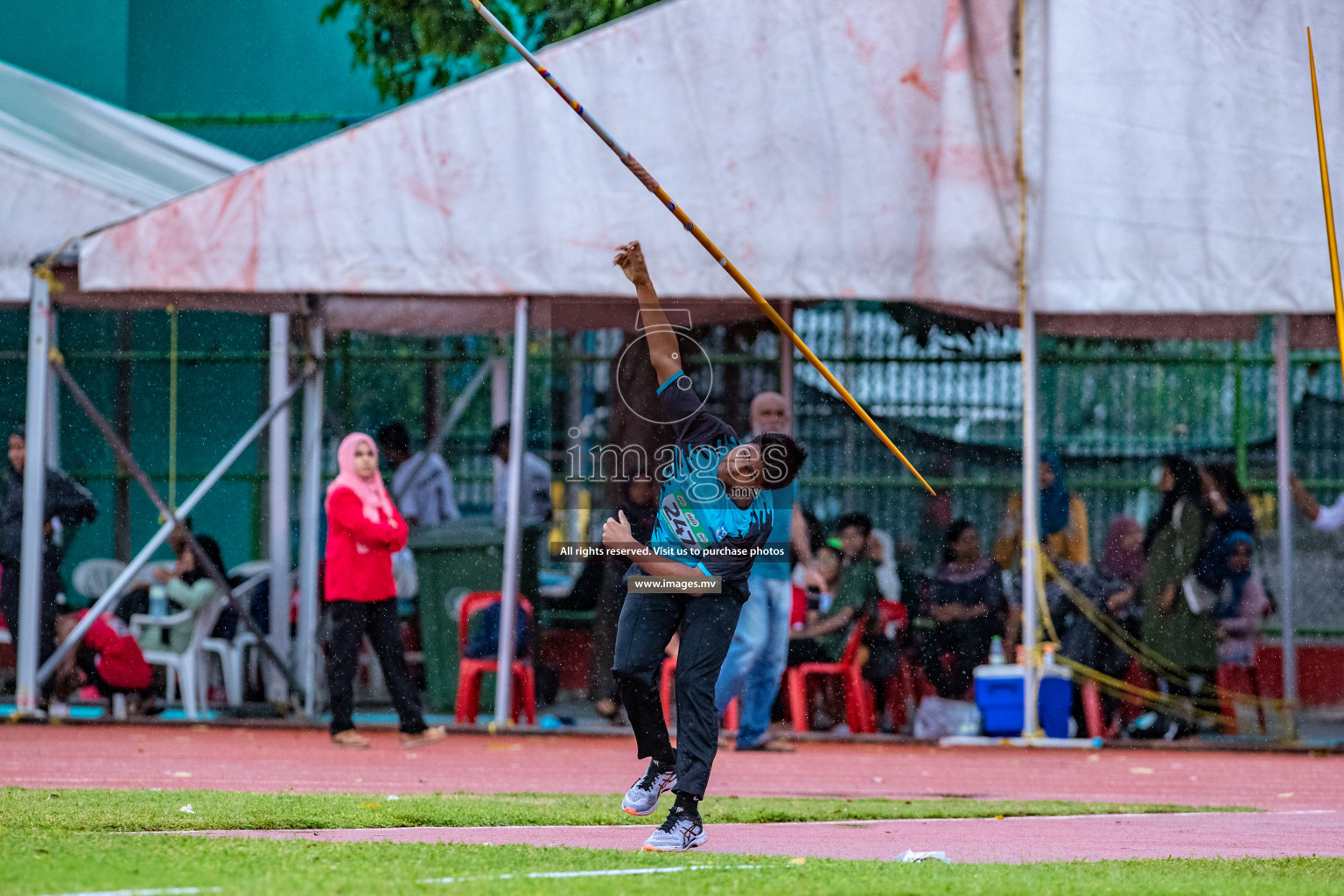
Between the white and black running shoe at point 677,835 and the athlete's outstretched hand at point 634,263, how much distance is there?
1.84m

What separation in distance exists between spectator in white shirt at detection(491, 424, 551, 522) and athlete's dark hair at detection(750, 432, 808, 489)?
539cm

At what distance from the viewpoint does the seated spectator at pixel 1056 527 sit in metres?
11.7

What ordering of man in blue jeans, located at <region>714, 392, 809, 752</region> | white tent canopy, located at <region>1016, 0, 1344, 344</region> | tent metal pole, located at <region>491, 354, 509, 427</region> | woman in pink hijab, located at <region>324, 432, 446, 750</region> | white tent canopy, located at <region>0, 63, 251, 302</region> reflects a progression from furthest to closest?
tent metal pole, located at <region>491, 354, 509, 427</region>, white tent canopy, located at <region>0, 63, 251, 302</region>, white tent canopy, located at <region>1016, 0, 1344, 344</region>, woman in pink hijab, located at <region>324, 432, 446, 750</region>, man in blue jeans, located at <region>714, 392, 809, 752</region>

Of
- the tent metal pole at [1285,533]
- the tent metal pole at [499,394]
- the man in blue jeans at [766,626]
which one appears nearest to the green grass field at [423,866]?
the man in blue jeans at [766,626]

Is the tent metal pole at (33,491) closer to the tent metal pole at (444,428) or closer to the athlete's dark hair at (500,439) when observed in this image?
the tent metal pole at (444,428)

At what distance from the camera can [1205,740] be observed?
10734 millimetres

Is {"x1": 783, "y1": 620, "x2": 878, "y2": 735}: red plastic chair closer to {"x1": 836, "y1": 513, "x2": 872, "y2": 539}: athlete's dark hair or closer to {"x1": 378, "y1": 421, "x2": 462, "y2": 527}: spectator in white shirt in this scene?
{"x1": 836, "y1": 513, "x2": 872, "y2": 539}: athlete's dark hair

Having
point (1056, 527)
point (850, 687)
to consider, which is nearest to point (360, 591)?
point (850, 687)

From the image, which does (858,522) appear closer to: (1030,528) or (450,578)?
(1030,528)

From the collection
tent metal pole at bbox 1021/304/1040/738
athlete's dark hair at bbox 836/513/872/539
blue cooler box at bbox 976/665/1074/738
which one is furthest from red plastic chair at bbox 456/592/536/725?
tent metal pole at bbox 1021/304/1040/738

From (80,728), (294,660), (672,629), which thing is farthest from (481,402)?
(672,629)

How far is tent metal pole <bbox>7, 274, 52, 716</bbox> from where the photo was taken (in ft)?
34.5

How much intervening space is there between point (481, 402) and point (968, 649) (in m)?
4.61

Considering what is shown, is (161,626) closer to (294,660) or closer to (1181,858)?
(294,660)
